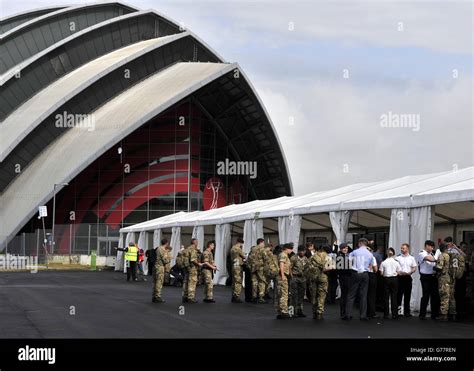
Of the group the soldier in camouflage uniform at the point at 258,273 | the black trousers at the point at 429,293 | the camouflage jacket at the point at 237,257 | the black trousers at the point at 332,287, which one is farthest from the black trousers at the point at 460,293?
the camouflage jacket at the point at 237,257

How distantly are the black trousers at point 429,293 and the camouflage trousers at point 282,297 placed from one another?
2943 millimetres

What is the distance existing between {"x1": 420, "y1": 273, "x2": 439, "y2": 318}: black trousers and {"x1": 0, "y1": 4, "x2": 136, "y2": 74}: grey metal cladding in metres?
56.0

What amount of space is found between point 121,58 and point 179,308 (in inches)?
1850

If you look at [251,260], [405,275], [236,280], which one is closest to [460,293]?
[405,275]

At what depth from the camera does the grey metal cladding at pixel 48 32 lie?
70.5m

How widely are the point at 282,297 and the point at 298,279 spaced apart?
94cm

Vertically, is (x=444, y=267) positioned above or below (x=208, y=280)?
above

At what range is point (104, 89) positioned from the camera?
6519cm

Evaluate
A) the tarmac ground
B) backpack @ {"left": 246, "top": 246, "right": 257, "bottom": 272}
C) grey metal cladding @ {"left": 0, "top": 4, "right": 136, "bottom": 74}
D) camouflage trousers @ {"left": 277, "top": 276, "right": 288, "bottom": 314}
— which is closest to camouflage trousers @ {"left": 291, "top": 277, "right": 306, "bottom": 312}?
the tarmac ground

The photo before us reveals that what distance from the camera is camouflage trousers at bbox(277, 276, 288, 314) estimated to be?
1780 centimetres

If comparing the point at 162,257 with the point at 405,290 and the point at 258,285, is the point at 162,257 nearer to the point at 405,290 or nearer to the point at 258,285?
the point at 258,285

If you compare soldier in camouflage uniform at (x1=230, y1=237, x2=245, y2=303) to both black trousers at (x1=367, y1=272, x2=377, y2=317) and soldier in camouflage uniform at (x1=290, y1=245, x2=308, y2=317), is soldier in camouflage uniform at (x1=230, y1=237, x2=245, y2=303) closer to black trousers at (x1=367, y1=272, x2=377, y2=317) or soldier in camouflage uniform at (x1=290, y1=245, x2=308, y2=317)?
soldier in camouflage uniform at (x1=290, y1=245, x2=308, y2=317)
